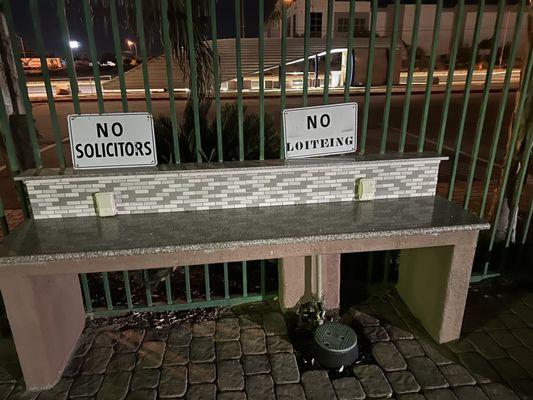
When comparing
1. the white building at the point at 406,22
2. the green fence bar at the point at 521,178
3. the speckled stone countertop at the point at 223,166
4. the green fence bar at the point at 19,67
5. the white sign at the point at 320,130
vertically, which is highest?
the green fence bar at the point at 19,67

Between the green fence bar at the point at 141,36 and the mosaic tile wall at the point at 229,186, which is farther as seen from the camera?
the mosaic tile wall at the point at 229,186

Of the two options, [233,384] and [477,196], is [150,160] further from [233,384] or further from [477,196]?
[477,196]

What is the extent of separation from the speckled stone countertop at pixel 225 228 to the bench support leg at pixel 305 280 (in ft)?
1.47

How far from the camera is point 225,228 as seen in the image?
2.79 metres

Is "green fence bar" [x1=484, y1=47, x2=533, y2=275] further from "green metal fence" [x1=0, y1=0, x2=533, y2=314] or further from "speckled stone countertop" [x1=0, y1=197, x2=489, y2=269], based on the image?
"speckled stone countertop" [x1=0, y1=197, x2=489, y2=269]

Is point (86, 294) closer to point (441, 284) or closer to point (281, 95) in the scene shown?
point (281, 95)

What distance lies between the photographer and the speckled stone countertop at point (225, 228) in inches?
100.0

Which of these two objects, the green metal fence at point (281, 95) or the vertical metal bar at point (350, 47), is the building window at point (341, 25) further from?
the vertical metal bar at point (350, 47)

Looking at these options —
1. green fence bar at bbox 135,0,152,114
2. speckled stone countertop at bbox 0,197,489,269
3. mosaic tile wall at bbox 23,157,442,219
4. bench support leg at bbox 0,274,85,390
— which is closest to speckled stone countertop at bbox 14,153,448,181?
mosaic tile wall at bbox 23,157,442,219

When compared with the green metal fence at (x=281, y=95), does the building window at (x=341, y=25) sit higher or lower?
lower

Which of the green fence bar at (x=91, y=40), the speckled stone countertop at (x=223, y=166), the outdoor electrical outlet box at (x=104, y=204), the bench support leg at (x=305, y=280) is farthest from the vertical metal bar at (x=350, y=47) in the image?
the outdoor electrical outlet box at (x=104, y=204)

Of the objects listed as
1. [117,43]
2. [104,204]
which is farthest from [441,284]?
[117,43]

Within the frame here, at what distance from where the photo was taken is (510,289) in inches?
154

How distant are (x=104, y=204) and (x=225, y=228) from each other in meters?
0.86
